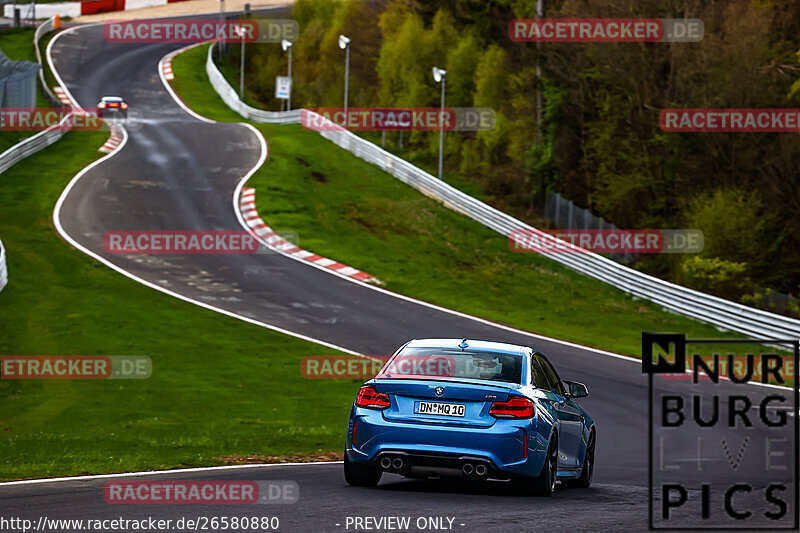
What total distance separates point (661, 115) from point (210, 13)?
7557cm

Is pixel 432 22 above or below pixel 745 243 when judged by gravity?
above

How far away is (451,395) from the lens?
941cm

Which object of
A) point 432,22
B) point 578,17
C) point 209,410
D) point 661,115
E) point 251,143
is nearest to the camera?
point 209,410

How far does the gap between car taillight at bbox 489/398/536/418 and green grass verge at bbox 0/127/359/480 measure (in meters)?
4.31

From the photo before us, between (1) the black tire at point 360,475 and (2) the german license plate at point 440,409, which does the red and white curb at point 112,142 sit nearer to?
(1) the black tire at point 360,475

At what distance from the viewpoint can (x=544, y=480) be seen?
31.4 feet

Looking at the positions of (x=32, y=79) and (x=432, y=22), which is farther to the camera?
(x=432, y=22)

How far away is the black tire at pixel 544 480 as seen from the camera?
9.47 metres

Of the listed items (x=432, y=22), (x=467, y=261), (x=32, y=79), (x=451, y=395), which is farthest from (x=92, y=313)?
(x=432, y=22)

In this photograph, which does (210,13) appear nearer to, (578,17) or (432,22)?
(432,22)

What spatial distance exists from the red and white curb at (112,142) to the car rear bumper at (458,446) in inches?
1577

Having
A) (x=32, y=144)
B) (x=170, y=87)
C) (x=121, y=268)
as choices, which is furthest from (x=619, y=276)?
(x=170, y=87)

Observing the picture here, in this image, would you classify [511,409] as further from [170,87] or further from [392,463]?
[170,87]

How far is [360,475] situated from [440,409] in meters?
1.00
